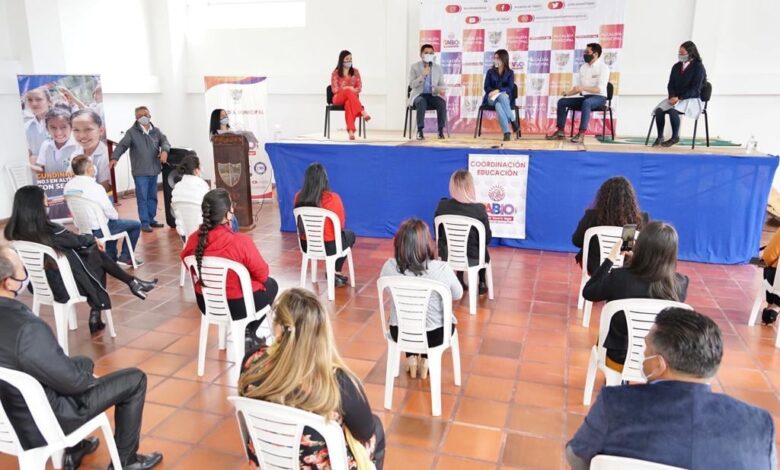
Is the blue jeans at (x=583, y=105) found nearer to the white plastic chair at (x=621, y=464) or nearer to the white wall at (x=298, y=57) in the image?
the white wall at (x=298, y=57)

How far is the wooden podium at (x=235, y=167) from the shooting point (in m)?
6.91

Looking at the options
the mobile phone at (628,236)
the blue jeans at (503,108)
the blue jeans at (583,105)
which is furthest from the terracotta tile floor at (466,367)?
the blue jeans at (503,108)

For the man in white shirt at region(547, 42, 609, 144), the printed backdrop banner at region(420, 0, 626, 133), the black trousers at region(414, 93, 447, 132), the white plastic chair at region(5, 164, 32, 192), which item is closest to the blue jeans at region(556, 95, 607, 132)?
the man in white shirt at region(547, 42, 609, 144)

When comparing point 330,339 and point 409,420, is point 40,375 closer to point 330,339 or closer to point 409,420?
point 330,339

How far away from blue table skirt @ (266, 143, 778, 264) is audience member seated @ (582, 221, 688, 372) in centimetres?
329

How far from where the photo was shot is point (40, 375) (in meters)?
2.00

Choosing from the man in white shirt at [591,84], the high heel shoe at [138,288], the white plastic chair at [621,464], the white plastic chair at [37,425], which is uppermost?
the man in white shirt at [591,84]

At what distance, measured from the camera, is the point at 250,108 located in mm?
8633

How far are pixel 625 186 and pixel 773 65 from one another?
5.93 metres

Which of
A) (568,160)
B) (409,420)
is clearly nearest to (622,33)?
(568,160)

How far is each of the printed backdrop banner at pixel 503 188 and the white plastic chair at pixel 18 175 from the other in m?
5.97

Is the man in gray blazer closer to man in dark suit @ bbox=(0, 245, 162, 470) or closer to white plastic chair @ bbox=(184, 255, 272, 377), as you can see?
white plastic chair @ bbox=(184, 255, 272, 377)

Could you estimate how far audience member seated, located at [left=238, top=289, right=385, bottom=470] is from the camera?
1663 millimetres

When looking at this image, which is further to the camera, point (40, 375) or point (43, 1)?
point (43, 1)
